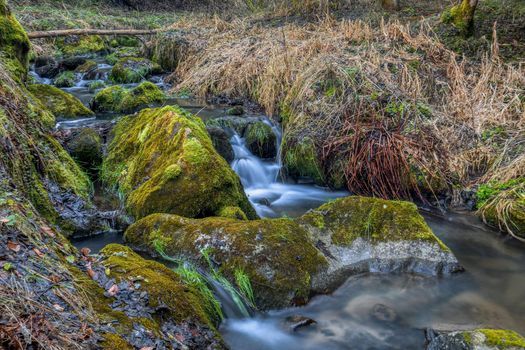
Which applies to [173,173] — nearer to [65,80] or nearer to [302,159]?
[302,159]

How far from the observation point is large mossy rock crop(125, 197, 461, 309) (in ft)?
13.0

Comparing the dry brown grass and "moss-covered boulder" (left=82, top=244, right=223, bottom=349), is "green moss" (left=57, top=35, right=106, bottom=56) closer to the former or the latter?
the dry brown grass

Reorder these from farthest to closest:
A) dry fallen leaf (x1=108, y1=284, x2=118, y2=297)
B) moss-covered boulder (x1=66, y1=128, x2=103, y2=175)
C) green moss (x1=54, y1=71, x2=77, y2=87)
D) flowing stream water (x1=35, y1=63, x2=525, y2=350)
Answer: green moss (x1=54, y1=71, x2=77, y2=87), moss-covered boulder (x1=66, y1=128, x2=103, y2=175), flowing stream water (x1=35, y1=63, x2=525, y2=350), dry fallen leaf (x1=108, y1=284, x2=118, y2=297)

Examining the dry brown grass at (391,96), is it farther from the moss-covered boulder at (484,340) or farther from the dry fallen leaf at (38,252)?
the dry fallen leaf at (38,252)

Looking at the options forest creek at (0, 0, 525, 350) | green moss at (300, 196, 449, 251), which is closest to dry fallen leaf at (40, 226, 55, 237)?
forest creek at (0, 0, 525, 350)

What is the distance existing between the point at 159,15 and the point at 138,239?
2182 centimetres

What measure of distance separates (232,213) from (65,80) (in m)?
8.94

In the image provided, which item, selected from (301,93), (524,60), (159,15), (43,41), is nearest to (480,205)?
(301,93)

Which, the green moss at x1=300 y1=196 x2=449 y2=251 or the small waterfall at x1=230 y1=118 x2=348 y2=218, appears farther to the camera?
the small waterfall at x1=230 y1=118 x2=348 y2=218

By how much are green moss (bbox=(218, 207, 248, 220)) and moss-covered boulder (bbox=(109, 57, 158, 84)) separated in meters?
8.54

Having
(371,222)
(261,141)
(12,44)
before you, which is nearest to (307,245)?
(371,222)

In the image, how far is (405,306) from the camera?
4273 mm

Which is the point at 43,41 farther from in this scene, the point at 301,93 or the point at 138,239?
the point at 138,239

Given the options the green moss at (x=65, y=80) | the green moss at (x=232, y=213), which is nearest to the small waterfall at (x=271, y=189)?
the green moss at (x=232, y=213)
